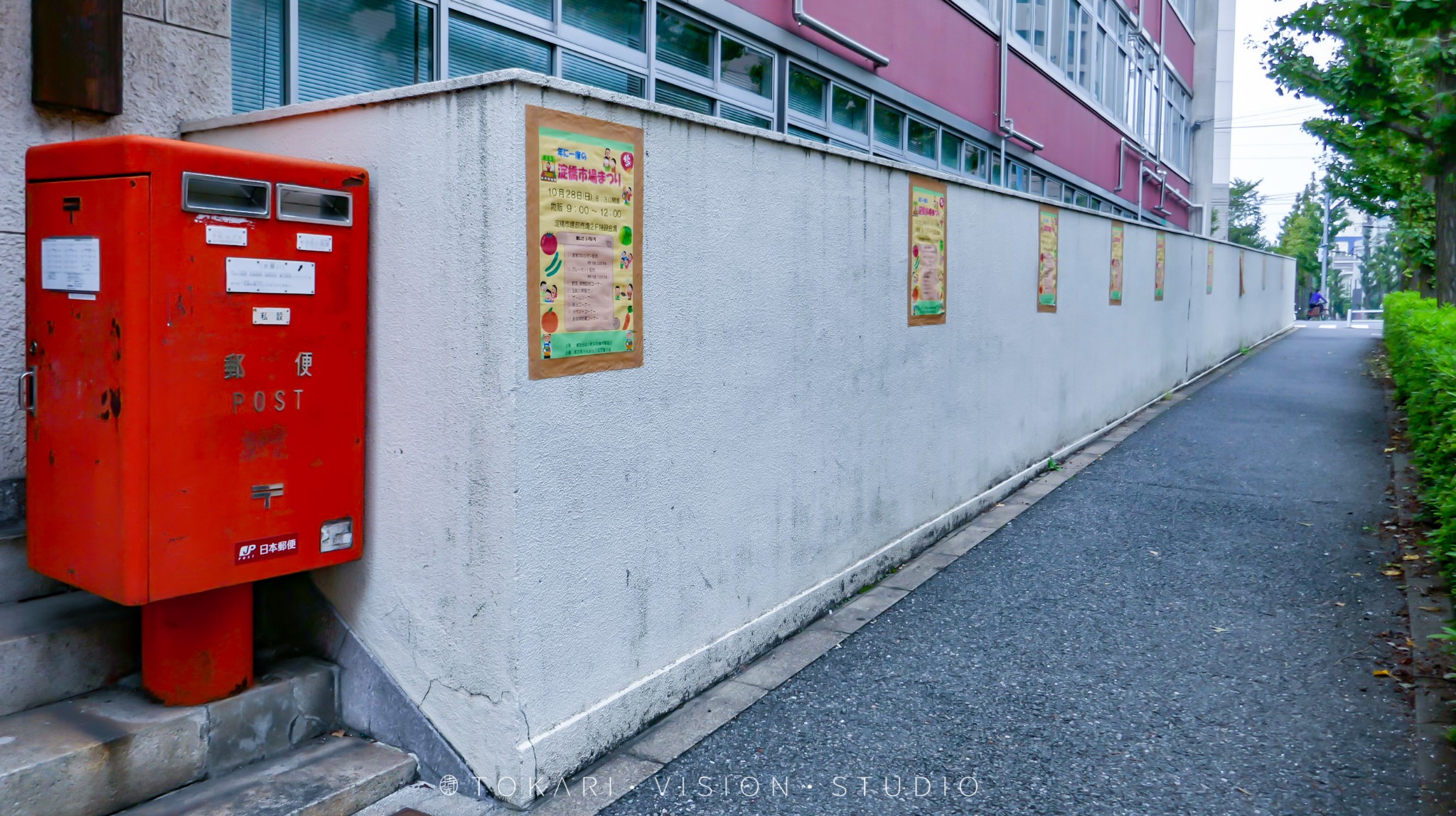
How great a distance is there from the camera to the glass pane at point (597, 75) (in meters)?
6.43

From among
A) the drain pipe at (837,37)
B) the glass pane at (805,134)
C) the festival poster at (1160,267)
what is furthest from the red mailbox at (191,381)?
the festival poster at (1160,267)

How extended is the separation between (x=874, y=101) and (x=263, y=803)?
8566 mm

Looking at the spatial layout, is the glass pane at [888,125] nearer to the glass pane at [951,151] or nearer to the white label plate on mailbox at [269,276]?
the glass pane at [951,151]

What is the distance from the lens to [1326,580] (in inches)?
237

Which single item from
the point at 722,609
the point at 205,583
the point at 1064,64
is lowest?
the point at 722,609

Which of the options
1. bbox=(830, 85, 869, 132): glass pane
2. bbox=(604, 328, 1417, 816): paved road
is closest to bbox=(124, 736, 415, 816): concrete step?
bbox=(604, 328, 1417, 816): paved road

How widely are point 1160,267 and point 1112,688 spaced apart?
389 inches

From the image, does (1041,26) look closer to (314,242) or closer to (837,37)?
(837,37)

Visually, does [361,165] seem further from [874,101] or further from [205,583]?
[874,101]

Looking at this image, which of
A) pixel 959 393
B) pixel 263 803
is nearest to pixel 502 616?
pixel 263 803

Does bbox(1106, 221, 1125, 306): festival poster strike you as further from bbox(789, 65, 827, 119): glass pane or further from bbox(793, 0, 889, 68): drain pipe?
bbox(789, 65, 827, 119): glass pane

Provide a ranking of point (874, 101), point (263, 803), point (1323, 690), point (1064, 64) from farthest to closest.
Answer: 1. point (1064, 64)
2. point (874, 101)
3. point (1323, 690)
4. point (263, 803)

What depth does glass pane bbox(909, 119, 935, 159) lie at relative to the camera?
1127cm

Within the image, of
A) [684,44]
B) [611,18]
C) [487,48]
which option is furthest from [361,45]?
[684,44]
